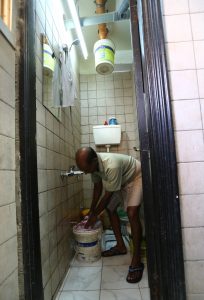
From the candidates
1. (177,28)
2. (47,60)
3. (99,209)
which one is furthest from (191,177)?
Answer: (47,60)

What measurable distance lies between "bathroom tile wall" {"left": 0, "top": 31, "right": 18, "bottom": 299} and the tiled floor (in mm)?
643

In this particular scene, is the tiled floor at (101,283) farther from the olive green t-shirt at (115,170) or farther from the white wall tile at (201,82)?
the white wall tile at (201,82)

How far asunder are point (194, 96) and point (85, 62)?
8.24 ft

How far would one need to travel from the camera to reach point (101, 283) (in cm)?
157

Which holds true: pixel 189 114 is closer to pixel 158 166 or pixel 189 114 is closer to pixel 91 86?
pixel 158 166

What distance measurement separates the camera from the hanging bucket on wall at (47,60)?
1498 millimetres

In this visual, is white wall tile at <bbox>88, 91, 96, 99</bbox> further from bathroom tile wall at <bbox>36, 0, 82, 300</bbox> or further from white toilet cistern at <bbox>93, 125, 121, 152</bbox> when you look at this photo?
bathroom tile wall at <bbox>36, 0, 82, 300</bbox>

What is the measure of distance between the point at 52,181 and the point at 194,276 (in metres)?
0.99

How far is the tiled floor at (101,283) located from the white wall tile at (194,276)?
0.56 m

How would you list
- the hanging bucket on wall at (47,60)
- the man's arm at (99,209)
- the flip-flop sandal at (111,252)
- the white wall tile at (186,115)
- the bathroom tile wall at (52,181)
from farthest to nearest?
the flip-flop sandal at (111,252)
the man's arm at (99,209)
the hanging bucket on wall at (47,60)
the bathroom tile wall at (52,181)
the white wall tile at (186,115)

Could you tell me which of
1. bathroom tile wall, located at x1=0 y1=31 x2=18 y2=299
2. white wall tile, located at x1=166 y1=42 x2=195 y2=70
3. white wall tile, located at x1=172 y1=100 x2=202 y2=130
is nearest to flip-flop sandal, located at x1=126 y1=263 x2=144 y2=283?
bathroom tile wall, located at x1=0 y1=31 x2=18 y2=299

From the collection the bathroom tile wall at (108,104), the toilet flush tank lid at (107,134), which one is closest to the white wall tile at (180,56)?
the toilet flush tank lid at (107,134)

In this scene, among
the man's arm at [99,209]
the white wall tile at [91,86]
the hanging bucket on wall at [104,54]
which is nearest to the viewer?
the man's arm at [99,209]

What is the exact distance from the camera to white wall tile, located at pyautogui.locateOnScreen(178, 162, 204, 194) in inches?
38.2
